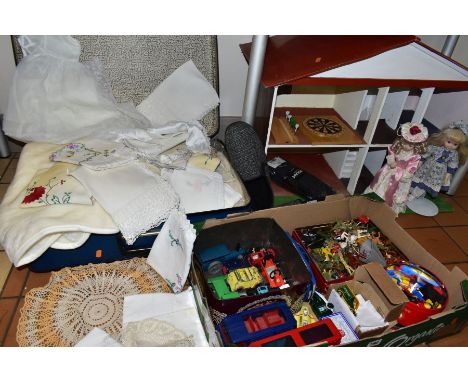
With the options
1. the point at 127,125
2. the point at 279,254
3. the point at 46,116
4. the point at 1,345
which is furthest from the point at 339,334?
the point at 46,116

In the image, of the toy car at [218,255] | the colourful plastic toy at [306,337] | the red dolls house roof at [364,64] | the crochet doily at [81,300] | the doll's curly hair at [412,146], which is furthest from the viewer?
the doll's curly hair at [412,146]

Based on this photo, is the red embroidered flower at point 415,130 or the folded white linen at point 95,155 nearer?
the folded white linen at point 95,155

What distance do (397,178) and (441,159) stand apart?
0.18m

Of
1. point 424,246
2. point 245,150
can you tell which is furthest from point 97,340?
point 424,246

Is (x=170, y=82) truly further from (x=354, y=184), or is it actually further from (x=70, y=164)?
(x=354, y=184)

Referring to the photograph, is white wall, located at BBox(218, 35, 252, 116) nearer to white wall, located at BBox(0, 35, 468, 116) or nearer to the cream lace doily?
white wall, located at BBox(0, 35, 468, 116)

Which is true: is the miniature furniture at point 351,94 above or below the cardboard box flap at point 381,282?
above

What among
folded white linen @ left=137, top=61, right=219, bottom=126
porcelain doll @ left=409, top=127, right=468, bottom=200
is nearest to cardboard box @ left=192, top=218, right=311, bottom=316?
folded white linen @ left=137, top=61, right=219, bottom=126

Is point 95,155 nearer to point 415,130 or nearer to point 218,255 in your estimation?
point 218,255

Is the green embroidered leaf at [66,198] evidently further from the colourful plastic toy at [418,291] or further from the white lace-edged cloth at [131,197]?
the colourful plastic toy at [418,291]

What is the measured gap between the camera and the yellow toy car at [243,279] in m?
0.98

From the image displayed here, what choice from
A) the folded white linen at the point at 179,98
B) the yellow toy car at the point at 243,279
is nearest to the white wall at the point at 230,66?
the folded white linen at the point at 179,98

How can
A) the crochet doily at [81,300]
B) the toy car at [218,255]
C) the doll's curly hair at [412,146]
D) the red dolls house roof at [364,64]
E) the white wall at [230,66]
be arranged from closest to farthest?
1. the crochet doily at [81,300]
2. the toy car at [218,255]
3. the red dolls house roof at [364,64]
4. the doll's curly hair at [412,146]
5. the white wall at [230,66]

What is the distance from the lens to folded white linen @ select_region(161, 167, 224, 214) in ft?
3.65
